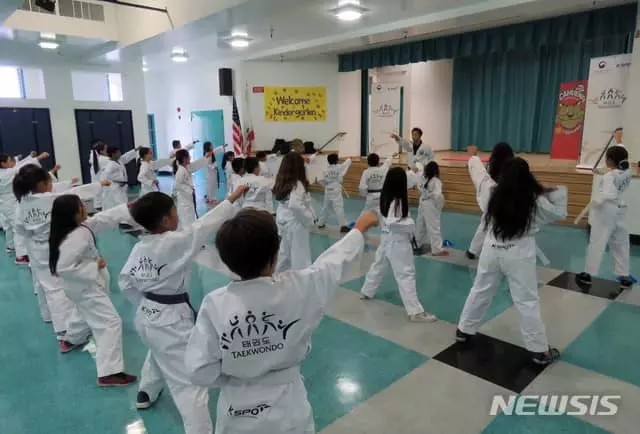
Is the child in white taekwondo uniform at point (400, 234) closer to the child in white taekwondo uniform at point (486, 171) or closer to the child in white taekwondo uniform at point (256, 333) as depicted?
the child in white taekwondo uniform at point (486, 171)

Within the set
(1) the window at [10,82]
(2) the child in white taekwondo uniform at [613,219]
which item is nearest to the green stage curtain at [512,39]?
(2) the child in white taekwondo uniform at [613,219]

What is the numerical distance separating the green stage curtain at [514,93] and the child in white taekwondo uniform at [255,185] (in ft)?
28.8

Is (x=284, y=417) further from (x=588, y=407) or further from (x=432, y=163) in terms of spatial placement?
(x=432, y=163)

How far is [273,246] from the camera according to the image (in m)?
1.30

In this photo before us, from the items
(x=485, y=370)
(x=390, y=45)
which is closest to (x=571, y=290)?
(x=485, y=370)

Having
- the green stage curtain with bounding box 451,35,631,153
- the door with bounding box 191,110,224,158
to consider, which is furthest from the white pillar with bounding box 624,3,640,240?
the door with bounding box 191,110,224,158

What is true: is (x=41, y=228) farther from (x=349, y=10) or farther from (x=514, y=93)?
(x=514, y=93)

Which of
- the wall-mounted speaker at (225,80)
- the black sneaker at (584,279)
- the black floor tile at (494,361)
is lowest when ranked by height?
the black floor tile at (494,361)

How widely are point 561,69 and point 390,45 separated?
4477 millimetres

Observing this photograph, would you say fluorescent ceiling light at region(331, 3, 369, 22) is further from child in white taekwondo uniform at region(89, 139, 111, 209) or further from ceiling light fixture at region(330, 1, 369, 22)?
child in white taekwondo uniform at region(89, 139, 111, 209)

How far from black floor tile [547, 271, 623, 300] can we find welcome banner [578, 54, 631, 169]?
3.30 metres

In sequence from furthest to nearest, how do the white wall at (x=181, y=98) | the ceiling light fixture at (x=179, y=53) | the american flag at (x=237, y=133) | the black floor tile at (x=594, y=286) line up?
the white wall at (x=181, y=98) → the american flag at (x=237, y=133) → the ceiling light fixture at (x=179, y=53) → the black floor tile at (x=594, y=286)

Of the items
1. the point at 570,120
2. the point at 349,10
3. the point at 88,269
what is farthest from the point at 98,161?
the point at 570,120

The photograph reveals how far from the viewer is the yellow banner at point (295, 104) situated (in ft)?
36.0
